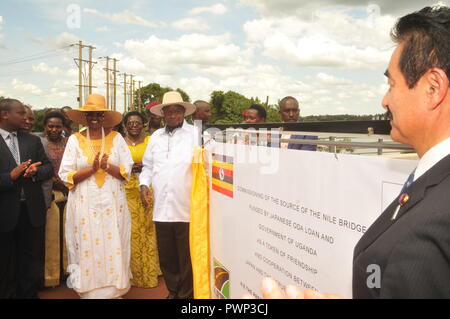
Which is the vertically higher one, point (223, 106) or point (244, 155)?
point (223, 106)

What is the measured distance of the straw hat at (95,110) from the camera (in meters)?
3.70

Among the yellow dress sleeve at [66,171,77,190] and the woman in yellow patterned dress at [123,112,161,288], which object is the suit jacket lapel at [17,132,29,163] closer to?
the yellow dress sleeve at [66,171,77,190]

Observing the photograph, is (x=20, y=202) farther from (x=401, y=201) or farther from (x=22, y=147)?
(x=401, y=201)

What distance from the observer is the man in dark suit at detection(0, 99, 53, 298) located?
3512 mm

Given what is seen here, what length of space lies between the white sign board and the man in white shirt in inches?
38.2

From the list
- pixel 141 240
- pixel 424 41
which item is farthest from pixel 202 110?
pixel 424 41

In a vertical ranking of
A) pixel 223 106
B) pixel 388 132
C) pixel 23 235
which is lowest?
pixel 23 235

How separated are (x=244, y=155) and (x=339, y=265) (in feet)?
3.23

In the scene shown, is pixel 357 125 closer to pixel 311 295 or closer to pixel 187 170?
pixel 311 295

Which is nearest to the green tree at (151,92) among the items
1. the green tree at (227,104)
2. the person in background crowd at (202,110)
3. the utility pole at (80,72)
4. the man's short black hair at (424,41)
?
the green tree at (227,104)

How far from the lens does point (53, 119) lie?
4.38m

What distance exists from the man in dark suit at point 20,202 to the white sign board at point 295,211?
6.82 feet

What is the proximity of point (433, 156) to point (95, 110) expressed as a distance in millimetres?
3322
